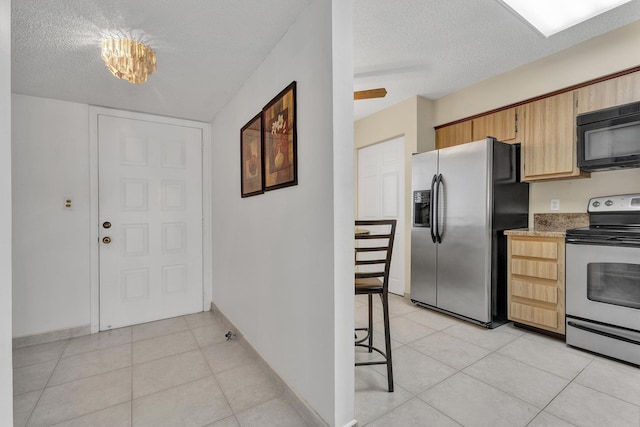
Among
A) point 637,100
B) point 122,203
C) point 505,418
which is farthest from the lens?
point 122,203

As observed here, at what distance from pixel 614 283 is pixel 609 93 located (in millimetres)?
1537

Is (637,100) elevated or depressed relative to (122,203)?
elevated

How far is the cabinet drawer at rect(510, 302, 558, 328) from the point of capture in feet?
8.36

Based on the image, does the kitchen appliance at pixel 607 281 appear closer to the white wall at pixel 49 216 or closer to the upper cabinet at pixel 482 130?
the upper cabinet at pixel 482 130

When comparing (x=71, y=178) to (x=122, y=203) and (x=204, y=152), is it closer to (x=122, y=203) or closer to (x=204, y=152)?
(x=122, y=203)

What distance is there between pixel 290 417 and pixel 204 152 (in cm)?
297

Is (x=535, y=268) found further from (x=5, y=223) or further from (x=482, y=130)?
(x=5, y=223)

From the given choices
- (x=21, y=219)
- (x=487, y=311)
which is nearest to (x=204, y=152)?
(x=21, y=219)

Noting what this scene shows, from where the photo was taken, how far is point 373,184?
174 inches

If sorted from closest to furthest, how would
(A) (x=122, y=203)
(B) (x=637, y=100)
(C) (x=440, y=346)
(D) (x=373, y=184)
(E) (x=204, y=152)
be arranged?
(B) (x=637, y=100), (C) (x=440, y=346), (A) (x=122, y=203), (E) (x=204, y=152), (D) (x=373, y=184)

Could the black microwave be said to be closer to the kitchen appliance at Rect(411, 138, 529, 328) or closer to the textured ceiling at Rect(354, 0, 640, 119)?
the kitchen appliance at Rect(411, 138, 529, 328)

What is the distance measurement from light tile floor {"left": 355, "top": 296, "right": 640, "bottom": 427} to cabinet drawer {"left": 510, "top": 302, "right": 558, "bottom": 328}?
137 millimetres

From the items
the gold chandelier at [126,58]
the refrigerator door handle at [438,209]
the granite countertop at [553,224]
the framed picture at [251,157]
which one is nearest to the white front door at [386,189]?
the refrigerator door handle at [438,209]

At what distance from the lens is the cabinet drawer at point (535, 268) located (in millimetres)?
2564
